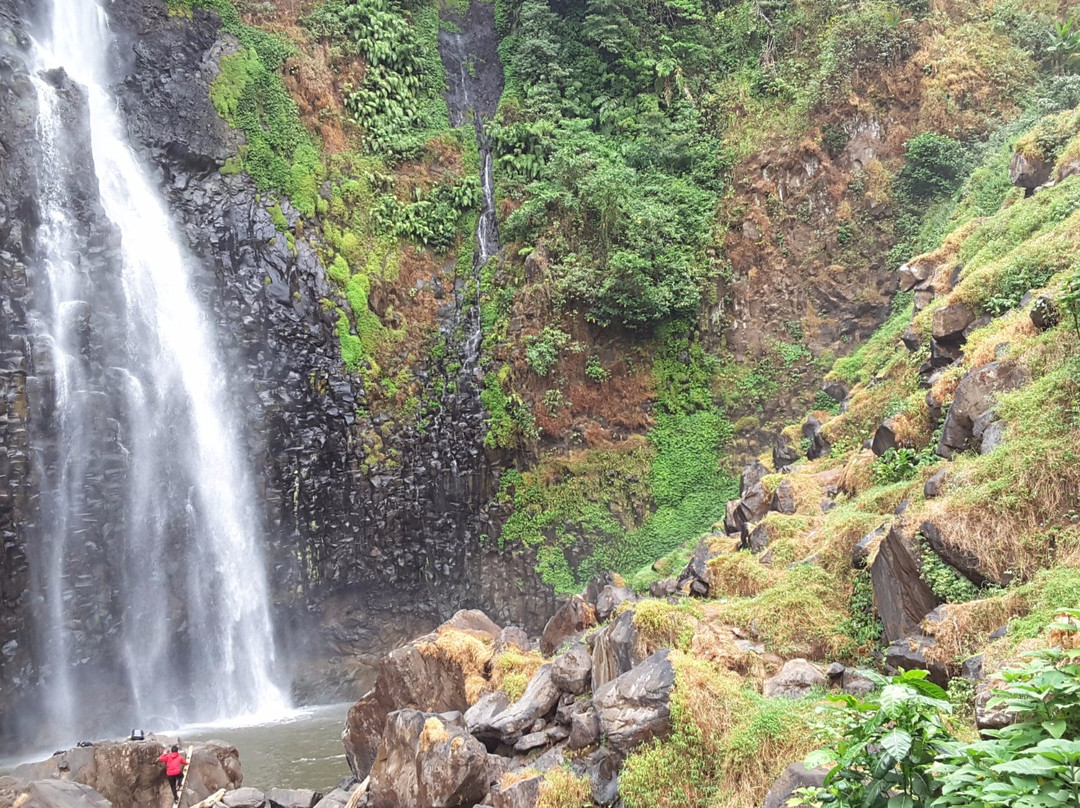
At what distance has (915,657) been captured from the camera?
5148 millimetres

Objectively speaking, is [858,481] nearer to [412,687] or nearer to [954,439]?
[954,439]

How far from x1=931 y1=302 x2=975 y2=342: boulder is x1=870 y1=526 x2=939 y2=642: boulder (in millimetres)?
4506

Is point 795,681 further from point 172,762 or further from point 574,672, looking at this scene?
point 172,762

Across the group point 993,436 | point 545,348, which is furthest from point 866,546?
point 545,348

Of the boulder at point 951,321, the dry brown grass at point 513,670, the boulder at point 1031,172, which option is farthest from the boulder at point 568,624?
the boulder at point 1031,172

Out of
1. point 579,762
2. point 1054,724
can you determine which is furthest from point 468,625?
point 1054,724

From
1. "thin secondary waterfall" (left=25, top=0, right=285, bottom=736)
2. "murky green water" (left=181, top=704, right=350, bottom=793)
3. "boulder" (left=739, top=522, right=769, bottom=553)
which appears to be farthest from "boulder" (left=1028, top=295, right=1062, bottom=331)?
"thin secondary waterfall" (left=25, top=0, right=285, bottom=736)

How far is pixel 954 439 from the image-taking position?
24.2 feet

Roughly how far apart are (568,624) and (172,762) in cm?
556

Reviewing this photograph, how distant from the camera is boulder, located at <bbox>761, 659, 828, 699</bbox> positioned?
5.84 meters

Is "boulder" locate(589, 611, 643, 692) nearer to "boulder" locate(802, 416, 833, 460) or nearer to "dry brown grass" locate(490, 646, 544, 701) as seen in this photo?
"dry brown grass" locate(490, 646, 544, 701)

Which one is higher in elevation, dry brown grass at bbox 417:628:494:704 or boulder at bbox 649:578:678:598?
boulder at bbox 649:578:678:598

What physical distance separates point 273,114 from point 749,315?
14470 millimetres

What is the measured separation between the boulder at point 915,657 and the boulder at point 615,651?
6.92 feet
